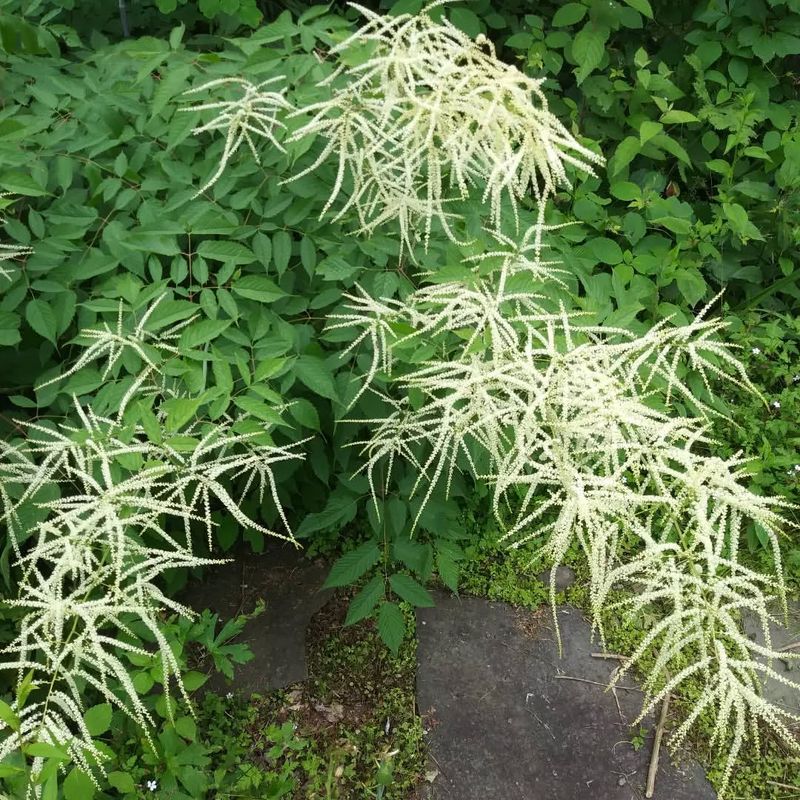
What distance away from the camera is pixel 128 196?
8.12 feet

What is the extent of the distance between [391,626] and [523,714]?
82 centimetres

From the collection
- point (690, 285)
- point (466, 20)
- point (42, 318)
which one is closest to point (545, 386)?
point (42, 318)

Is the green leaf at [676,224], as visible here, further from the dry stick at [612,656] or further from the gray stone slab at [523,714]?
the dry stick at [612,656]

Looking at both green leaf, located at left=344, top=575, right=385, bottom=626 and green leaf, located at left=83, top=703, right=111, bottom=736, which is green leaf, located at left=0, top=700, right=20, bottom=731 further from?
green leaf, located at left=344, top=575, right=385, bottom=626

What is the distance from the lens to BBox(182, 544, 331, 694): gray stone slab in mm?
3071

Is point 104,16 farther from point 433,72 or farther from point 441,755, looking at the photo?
point 441,755

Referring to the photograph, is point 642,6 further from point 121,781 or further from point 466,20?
point 121,781

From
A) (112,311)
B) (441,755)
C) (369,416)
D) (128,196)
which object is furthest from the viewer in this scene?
(441,755)

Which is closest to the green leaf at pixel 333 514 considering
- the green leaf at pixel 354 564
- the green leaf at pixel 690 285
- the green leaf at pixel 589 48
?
the green leaf at pixel 354 564

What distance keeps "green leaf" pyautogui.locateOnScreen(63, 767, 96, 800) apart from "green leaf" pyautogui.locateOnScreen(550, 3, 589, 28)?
12.5 feet

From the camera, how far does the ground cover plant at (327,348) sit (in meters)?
1.70

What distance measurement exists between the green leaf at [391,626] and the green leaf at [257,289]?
109 cm

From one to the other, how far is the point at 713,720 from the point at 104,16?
14.1 feet

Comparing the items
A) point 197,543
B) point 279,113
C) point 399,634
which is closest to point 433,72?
point 279,113
